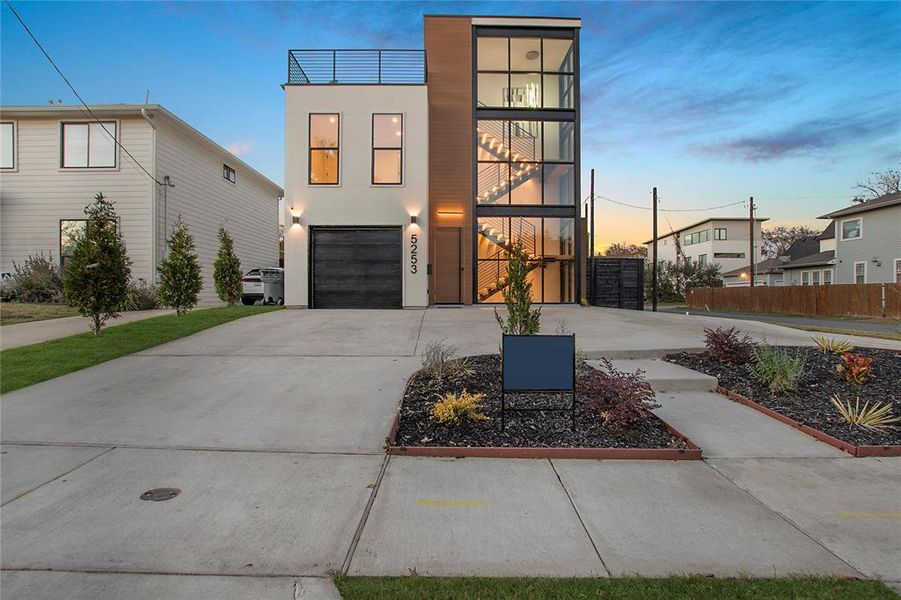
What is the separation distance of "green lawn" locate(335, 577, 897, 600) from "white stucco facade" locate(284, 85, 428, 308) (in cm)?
1289

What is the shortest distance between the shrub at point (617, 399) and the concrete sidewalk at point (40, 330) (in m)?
9.88

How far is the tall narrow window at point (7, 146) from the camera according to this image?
16322mm

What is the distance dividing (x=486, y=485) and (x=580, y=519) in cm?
80

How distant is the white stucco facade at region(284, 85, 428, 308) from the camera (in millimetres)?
15016

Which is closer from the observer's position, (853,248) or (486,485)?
(486,485)

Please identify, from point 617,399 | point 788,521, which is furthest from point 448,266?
point 788,521

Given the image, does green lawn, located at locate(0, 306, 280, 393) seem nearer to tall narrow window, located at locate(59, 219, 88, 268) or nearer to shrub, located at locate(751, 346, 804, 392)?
tall narrow window, located at locate(59, 219, 88, 268)

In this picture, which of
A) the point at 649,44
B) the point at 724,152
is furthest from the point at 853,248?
the point at 649,44

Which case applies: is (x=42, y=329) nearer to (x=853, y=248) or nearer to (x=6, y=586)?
(x=6, y=586)

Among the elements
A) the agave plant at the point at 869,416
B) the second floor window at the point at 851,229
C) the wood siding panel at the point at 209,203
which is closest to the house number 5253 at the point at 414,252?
the wood siding panel at the point at 209,203

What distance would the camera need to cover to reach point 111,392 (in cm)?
589

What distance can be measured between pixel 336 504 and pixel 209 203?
65.9 ft

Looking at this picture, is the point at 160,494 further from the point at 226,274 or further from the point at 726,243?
the point at 726,243

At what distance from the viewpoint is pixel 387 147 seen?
15.3m
